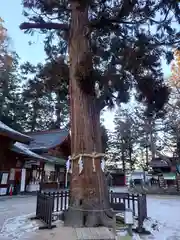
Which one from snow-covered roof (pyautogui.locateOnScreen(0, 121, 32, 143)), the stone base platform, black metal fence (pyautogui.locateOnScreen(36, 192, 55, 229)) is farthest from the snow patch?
snow-covered roof (pyautogui.locateOnScreen(0, 121, 32, 143))

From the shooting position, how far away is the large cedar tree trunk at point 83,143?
5.25 meters

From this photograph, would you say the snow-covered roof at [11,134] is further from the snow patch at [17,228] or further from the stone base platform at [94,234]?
the stone base platform at [94,234]

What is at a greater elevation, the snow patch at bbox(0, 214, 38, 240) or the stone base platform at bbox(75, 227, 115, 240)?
the stone base platform at bbox(75, 227, 115, 240)

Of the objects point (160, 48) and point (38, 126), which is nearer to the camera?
point (160, 48)

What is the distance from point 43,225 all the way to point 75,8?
5.62m

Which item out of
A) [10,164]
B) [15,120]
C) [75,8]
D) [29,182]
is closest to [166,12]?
[75,8]

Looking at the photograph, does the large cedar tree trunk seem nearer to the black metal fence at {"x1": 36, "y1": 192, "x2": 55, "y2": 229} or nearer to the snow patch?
the black metal fence at {"x1": 36, "y1": 192, "x2": 55, "y2": 229}

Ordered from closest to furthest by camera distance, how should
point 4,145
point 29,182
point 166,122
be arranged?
point 4,145 < point 29,182 < point 166,122

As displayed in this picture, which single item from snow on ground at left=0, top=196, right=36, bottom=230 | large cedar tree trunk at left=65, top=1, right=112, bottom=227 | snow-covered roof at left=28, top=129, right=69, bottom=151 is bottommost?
snow on ground at left=0, top=196, right=36, bottom=230

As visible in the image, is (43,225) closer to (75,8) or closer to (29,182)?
(75,8)

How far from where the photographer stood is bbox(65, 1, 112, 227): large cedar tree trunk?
5254 mm

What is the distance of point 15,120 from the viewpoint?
2652 cm

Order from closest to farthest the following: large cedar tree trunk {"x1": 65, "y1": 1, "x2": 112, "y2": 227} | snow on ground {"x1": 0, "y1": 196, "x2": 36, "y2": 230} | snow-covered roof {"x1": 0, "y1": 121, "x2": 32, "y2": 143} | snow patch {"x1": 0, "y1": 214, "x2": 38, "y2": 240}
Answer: snow patch {"x1": 0, "y1": 214, "x2": 38, "y2": 240}, large cedar tree trunk {"x1": 65, "y1": 1, "x2": 112, "y2": 227}, snow on ground {"x1": 0, "y1": 196, "x2": 36, "y2": 230}, snow-covered roof {"x1": 0, "y1": 121, "x2": 32, "y2": 143}

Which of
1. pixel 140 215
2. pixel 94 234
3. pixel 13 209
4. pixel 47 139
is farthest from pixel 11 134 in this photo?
pixel 47 139
